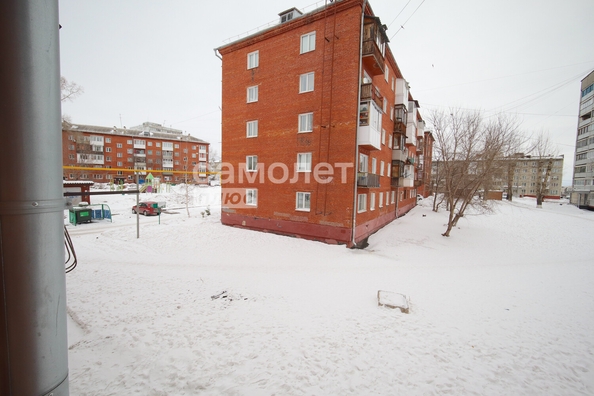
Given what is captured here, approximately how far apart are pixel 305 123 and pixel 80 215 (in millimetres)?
17465

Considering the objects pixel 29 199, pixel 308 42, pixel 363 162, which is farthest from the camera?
pixel 363 162

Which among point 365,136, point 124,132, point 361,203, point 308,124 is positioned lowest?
point 361,203

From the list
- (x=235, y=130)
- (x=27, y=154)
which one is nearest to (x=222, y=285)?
(x=27, y=154)

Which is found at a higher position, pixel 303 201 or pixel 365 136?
pixel 365 136

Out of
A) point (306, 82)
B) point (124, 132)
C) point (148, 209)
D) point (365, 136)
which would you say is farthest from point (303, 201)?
point (124, 132)

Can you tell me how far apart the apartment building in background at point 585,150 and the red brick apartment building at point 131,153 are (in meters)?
66.3

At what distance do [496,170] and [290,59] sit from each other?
49.6ft

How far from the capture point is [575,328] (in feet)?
20.6

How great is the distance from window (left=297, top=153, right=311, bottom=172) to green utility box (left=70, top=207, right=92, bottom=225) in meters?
16.2

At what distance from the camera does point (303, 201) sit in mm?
15016

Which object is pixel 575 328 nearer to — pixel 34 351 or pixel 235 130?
pixel 34 351

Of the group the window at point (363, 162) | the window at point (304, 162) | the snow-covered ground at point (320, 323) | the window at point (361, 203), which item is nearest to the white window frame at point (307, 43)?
the window at point (304, 162)

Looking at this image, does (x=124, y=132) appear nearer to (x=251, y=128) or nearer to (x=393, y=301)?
(x=251, y=128)

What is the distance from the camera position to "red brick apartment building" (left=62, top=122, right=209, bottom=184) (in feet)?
168
